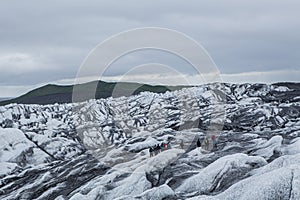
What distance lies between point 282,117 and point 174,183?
99039 millimetres

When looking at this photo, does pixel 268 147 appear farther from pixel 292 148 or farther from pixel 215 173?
pixel 215 173

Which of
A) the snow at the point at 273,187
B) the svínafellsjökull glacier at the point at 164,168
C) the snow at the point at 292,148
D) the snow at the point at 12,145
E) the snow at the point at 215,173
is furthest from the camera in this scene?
the snow at the point at 12,145

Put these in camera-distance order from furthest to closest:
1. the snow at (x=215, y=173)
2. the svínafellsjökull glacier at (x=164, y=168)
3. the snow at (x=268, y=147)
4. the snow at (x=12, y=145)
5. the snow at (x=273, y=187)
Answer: the snow at (x=12, y=145) → the snow at (x=268, y=147) → the snow at (x=215, y=173) → the svínafellsjökull glacier at (x=164, y=168) → the snow at (x=273, y=187)

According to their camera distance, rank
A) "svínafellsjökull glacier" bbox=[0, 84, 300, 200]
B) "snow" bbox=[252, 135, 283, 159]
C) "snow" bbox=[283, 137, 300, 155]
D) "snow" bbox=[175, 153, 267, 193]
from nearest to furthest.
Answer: "svínafellsjökull glacier" bbox=[0, 84, 300, 200], "snow" bbox=[175, 153, 267, 193], "snow" bbox=[283, 137, 300, 155], "snow" bbox=[252, 135, 283, 159]

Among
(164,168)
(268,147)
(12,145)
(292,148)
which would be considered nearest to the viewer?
(292,148)

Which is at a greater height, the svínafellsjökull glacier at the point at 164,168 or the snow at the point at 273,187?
the snow at the point at 273,187

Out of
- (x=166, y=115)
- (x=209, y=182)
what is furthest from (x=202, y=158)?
(x=166, y=115)

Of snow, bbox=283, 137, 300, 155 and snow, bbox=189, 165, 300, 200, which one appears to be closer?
snow, bbox=189, 165, 300, 200

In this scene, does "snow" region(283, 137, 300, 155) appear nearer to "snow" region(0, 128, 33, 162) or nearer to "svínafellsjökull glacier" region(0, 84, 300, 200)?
"svínafellsjökull glacier" region(0, 84, 300, 200)

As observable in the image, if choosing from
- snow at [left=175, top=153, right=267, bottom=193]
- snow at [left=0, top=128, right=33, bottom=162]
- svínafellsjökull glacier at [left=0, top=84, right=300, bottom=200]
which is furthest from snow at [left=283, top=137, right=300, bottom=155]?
snow at [left=0, top=128, right=33, bottom=162]

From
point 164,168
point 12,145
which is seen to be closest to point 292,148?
point 164,168

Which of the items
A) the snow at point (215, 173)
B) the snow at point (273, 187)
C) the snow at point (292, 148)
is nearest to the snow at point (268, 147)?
the snow at point (292, 148)

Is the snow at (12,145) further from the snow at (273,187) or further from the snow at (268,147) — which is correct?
the snow at (273,187)

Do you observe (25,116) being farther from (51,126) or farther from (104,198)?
(104,198)
